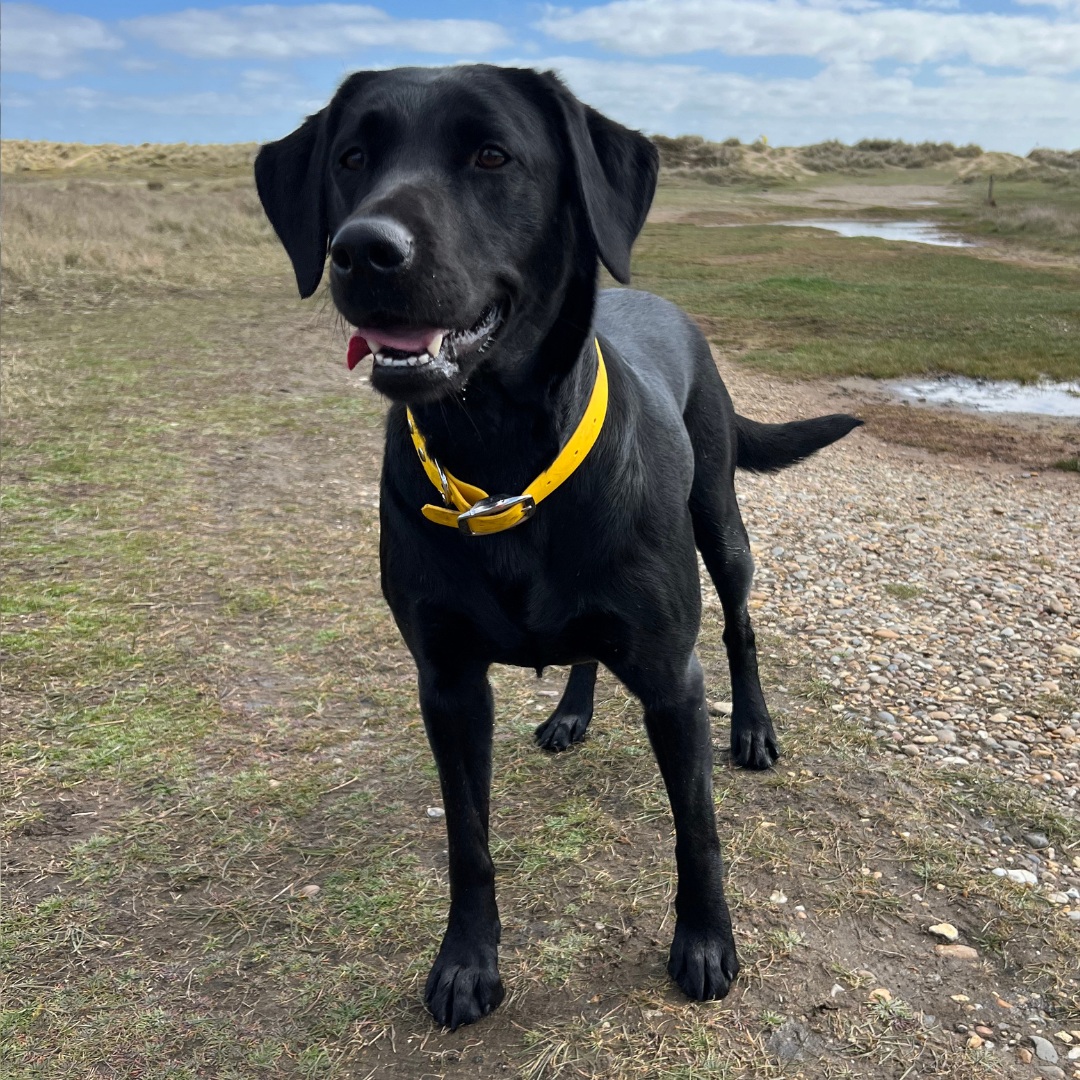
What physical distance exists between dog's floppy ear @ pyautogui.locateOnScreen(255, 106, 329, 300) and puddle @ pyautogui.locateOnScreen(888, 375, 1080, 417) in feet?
24.9

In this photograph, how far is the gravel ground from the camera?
12.0 ft

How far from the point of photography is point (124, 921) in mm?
2730

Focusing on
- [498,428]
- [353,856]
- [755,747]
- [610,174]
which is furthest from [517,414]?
[755,747]

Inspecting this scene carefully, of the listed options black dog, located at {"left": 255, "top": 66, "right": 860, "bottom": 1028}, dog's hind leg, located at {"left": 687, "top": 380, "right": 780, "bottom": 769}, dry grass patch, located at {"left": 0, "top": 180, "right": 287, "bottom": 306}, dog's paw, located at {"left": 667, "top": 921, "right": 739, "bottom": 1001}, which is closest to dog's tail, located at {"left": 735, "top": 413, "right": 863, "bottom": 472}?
dog's hind leg, located at {"left": 687, "top": 380, "right": 780, "bottom": 769}

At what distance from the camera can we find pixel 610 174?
7.90ft

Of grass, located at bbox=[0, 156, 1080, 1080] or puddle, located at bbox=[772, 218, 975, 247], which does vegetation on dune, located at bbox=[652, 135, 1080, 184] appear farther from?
grass, located at bbox=[0, 156, 1080, 1080]

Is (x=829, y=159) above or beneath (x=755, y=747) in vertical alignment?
above

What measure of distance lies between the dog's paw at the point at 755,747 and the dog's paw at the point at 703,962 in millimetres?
951

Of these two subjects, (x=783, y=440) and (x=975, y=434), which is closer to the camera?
(x=783, y=440)

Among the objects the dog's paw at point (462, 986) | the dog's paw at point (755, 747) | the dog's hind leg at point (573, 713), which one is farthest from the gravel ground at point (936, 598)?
the dog's paw at point (462, 986)

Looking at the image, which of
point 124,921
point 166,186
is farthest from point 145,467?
point 166,186

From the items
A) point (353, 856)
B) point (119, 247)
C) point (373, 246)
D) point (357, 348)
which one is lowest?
point (353, 856)

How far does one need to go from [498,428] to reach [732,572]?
1.46 metres

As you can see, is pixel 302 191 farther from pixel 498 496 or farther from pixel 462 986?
pixel 462 986
